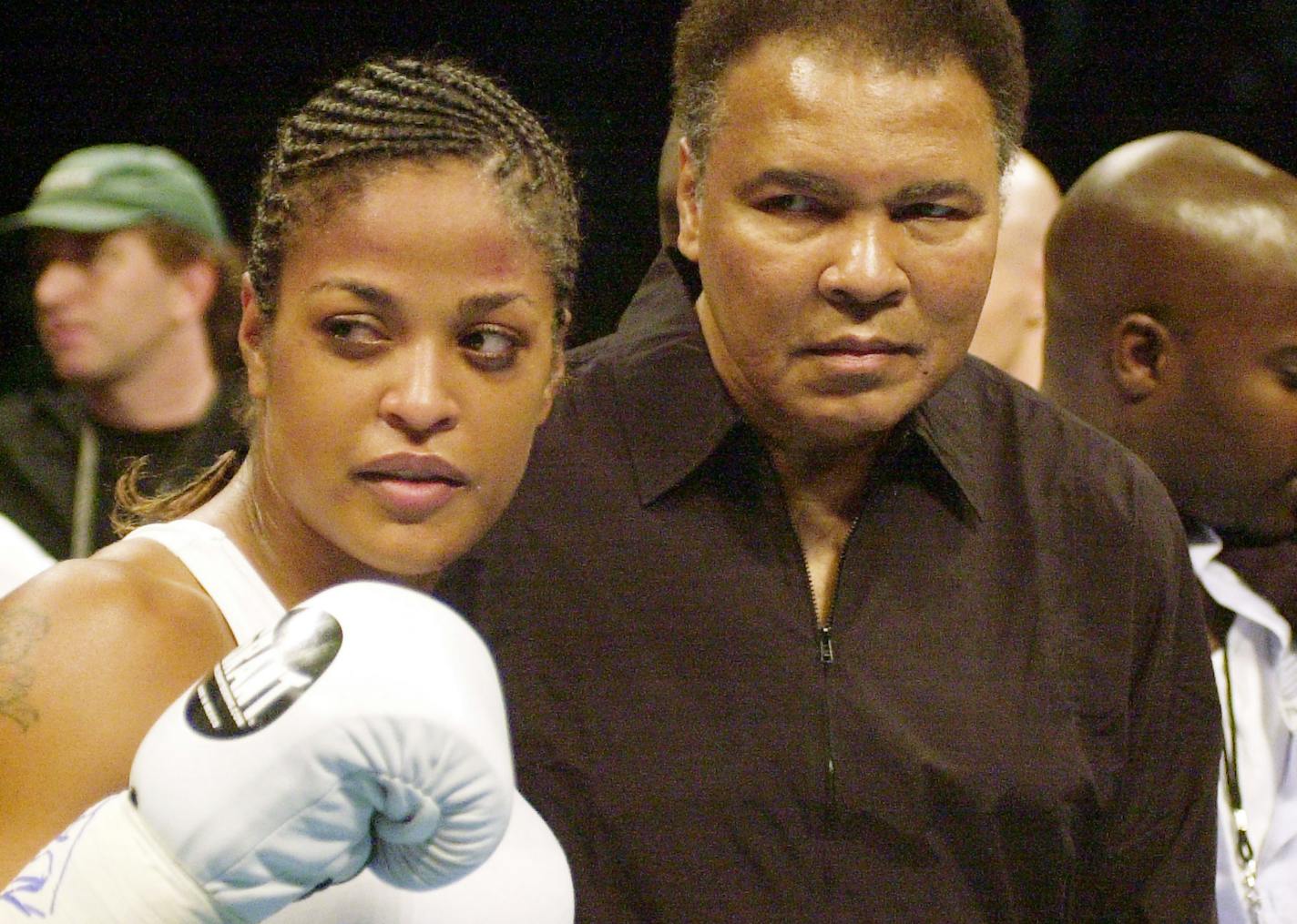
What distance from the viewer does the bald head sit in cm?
167

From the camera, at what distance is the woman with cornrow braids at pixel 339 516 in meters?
0.92

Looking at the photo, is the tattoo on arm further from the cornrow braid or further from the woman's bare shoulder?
the cornrow braid

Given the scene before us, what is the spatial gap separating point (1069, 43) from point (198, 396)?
5.46 ft

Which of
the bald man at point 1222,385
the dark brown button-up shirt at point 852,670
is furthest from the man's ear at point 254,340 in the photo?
the bald man at point 1222,385

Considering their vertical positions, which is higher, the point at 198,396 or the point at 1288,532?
the point at 1288,532

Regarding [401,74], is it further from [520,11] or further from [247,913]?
[520,11]

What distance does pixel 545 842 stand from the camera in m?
1.11

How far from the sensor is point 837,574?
1342 millimetres

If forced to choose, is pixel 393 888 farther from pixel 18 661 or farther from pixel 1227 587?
pixel 1227 587

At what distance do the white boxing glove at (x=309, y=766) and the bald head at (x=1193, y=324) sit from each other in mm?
1010

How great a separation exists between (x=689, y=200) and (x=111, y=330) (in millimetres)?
1701

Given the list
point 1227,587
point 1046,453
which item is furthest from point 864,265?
point 1227,587

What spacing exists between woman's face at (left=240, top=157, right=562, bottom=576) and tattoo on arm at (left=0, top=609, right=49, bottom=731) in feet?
0.71

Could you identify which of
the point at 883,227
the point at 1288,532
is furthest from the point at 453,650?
the point at 1288,532
